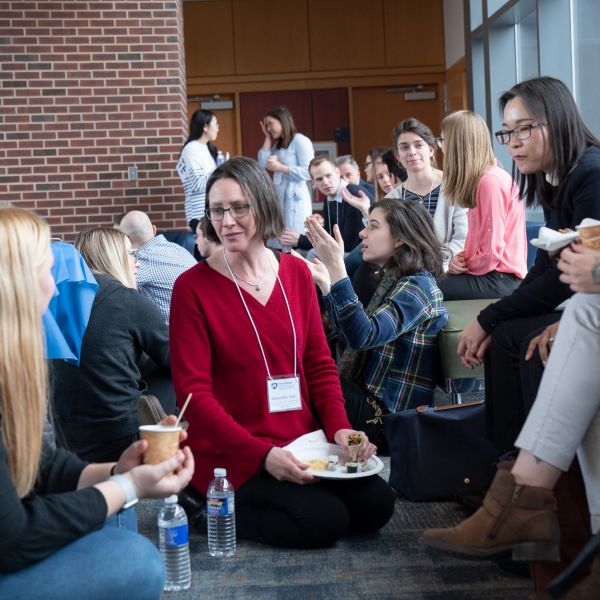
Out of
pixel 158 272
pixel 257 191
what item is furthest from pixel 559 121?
pixel 158 272

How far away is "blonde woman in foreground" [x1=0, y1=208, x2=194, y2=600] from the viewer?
5.11 feet

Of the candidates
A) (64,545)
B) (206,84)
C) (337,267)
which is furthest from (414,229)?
(206,84)

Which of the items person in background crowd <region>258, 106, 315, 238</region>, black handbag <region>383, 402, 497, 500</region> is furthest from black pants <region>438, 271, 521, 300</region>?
person in background crowd <region>258, 106, 315, 238</region>

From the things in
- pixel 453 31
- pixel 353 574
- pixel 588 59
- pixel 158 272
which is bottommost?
pixel 353 574

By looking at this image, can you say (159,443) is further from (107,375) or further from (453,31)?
(453,31)

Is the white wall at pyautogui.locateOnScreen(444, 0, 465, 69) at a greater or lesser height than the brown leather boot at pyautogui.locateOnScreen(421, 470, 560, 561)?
greater

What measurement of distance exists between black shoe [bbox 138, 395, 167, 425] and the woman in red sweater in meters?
0.20

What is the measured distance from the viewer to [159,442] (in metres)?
1.74

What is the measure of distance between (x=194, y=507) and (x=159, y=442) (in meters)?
1.14

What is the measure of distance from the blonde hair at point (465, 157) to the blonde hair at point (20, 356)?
286cm

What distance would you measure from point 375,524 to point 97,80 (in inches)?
215

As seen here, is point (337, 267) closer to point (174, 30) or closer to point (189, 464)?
point (189, 464)

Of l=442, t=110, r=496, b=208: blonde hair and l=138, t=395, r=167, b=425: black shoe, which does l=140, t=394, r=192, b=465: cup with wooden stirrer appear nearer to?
l=138, t=395, r=167, b=425: black shoe

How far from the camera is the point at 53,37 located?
7.22 m
